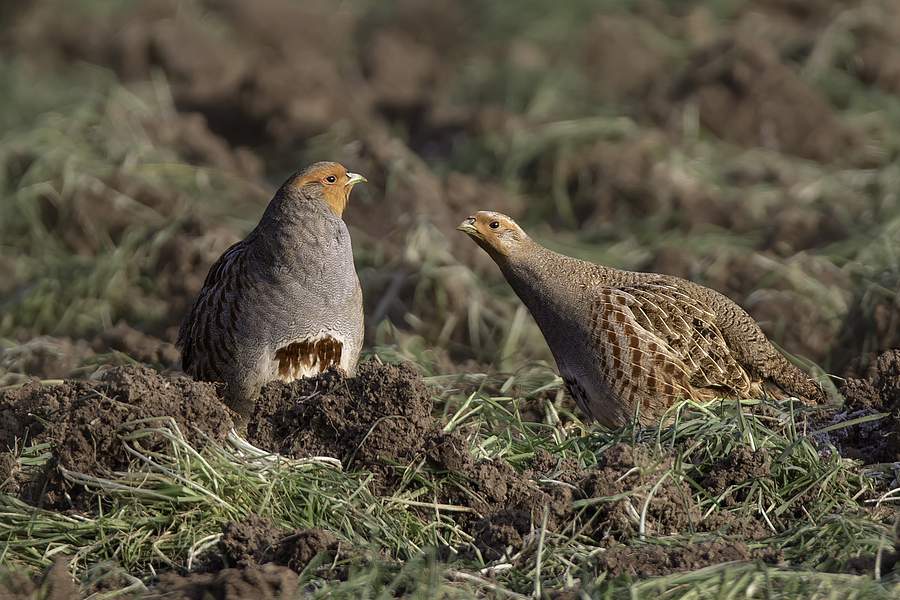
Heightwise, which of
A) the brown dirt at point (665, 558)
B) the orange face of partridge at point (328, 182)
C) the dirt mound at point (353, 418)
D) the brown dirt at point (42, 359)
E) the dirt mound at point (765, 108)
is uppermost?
the orange face of partridge at point (328, 182)

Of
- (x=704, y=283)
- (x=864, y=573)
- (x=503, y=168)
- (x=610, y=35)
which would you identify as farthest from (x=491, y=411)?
(x=610, y=35)

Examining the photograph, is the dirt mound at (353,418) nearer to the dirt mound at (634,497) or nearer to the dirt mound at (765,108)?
the dirt mound at (634,497)

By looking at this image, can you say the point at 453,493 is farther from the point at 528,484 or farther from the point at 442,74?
the point at 442,74

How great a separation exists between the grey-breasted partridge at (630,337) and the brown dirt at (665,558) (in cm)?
134

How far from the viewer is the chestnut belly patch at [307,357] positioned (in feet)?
16.4

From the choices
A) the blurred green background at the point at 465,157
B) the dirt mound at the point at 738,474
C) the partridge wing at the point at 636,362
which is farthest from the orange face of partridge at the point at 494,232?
the dirt mound at the point at 738,474

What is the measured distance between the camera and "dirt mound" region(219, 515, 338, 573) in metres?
3.58

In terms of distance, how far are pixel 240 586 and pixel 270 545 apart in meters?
0.30

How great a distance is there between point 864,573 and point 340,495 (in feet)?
4.73

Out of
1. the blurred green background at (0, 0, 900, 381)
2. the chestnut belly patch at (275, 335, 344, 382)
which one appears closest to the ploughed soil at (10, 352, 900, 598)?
the chestnut belly patch at (275, 335, 344, 382)

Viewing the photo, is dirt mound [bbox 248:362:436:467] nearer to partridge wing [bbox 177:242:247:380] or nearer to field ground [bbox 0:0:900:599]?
field ground [bbox 0:0:900:599]

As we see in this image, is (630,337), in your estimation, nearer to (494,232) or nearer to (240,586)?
(494,232)

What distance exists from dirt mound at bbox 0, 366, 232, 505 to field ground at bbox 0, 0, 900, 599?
0.01m

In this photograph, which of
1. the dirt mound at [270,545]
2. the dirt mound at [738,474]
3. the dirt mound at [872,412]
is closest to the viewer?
the dirt mound at [270,545]
